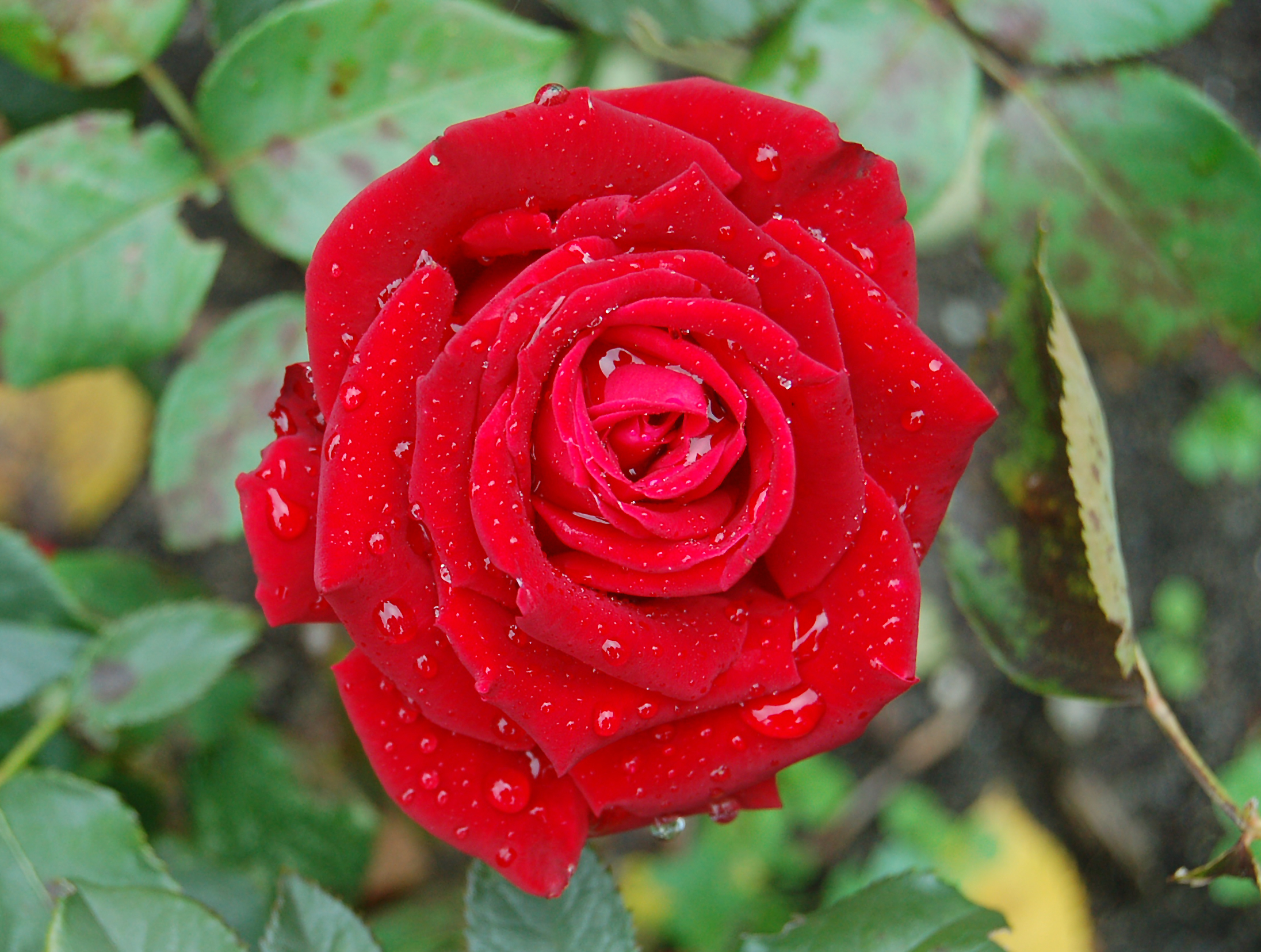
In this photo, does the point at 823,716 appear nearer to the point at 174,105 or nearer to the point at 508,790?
the point at 508,790

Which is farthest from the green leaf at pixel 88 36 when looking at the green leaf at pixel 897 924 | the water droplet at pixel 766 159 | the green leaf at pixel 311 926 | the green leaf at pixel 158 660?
the green leaf at pixel 897 924

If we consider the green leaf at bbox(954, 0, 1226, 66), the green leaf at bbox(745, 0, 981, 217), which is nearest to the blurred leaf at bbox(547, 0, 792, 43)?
the green leaf at bbox(745, 0, 981, 217)

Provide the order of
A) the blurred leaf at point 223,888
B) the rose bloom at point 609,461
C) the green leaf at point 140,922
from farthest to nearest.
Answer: the blurred leaf at point 223,888, the green leaf at point 140,922, the rose bloom at point 609,461

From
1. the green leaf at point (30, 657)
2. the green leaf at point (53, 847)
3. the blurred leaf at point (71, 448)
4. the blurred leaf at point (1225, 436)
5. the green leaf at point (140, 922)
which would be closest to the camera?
the green leaf at point (140, 922)

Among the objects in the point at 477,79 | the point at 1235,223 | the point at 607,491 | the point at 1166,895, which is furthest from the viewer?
the point at 1166,895

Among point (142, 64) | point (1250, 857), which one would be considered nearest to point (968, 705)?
point (1250, 857)

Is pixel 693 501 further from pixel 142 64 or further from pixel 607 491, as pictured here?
pixel 142 64

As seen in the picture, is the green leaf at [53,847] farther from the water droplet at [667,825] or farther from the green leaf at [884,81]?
the green leaf at [884,81]
